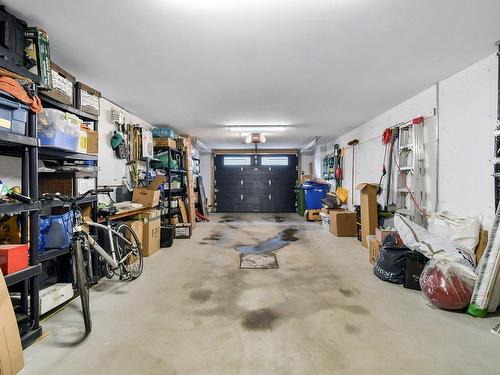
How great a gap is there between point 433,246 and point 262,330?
6.15ft

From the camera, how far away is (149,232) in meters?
4.06

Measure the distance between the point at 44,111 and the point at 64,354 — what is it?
185 centimetres

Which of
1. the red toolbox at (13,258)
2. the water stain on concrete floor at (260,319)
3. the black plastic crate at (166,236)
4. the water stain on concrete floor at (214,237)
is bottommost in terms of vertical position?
the water stain on concrete floor at (260,319)

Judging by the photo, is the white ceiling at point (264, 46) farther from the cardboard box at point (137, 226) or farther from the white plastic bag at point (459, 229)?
the cardboard box at point (137, 226)

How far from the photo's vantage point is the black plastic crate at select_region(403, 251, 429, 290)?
2686mm

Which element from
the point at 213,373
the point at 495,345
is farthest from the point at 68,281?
the point at 495,345

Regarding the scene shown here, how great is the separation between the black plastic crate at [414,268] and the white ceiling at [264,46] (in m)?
2.00

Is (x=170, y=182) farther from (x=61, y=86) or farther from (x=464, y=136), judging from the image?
(x=464, y=136)

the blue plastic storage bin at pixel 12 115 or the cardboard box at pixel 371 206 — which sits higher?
the blue plastic storage bin at pixel 12 115

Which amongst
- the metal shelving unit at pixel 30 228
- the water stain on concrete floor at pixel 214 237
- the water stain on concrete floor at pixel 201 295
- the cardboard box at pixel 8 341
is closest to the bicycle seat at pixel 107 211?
the metal shelving unit at pixel 30 228

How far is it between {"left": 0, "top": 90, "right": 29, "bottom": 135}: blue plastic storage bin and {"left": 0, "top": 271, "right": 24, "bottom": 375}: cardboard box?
0.91 meters

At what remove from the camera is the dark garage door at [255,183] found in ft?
32.3

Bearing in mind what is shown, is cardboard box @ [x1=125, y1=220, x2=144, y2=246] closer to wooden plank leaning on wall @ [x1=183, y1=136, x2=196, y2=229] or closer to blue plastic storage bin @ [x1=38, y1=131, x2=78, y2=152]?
blue plastic storage bin @ [x1=38, y1=131, x2=78, y2=152]

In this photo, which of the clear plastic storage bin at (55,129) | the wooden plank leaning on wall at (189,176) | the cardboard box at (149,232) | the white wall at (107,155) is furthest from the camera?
the wooden plank leaning on wall at (189,176)
